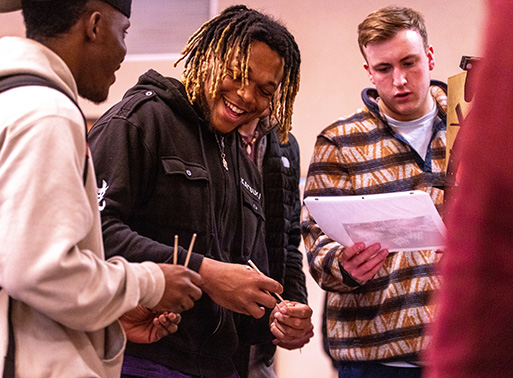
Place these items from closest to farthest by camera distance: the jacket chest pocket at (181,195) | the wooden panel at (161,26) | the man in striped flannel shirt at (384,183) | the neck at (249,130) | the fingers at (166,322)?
the fingers at (166,322)
the jacket chest pocket at (181,195)
the man in striped flannel shirt at (384,183)
the neck at (249,130)
the wooden panel at (161,26)

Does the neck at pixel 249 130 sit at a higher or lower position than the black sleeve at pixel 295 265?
higher

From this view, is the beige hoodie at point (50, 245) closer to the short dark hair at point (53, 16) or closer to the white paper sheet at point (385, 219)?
the short dark hair at point (53, 16)

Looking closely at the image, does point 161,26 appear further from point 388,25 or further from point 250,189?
point 250,189

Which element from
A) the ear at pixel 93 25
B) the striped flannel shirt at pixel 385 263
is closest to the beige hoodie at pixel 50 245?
the ear at pixel 93 25

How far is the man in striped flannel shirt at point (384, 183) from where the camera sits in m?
2.15

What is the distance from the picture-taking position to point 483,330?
1.82ft

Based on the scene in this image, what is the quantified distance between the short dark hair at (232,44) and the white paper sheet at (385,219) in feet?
1.34

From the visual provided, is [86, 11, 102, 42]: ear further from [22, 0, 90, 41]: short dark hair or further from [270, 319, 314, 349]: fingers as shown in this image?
[270, 319, 314, 349]: fingers

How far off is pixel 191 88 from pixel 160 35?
9.59 ft

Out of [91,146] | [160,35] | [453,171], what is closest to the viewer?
[91,146]

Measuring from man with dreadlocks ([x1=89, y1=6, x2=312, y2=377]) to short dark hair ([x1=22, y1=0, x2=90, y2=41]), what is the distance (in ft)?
1.34

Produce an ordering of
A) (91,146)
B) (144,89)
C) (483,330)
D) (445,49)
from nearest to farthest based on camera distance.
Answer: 1. (483,330)
2. (91,146)
3. (144,89)
4. (445,49)

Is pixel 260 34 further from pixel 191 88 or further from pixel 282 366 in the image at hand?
→ pixel 282 366

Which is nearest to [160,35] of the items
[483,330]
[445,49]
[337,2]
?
[337,2]
